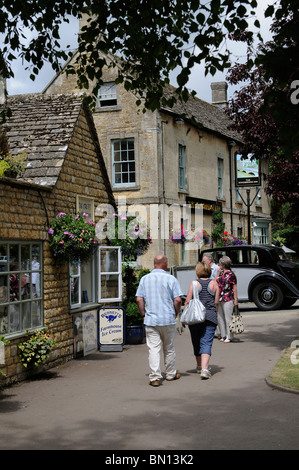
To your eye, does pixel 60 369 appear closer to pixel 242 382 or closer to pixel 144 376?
pixel 144 376

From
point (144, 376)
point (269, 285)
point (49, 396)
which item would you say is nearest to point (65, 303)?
point (144, 376)

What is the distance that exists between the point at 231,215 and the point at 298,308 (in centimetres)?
1352

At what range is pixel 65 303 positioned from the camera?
39.4ft

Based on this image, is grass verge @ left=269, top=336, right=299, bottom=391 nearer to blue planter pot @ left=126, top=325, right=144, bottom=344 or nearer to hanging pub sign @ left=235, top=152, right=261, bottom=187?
blue planter pot @ left=126, top=325, right=144, bottom=344

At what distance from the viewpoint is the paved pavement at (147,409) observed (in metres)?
6.25

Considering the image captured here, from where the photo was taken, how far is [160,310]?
9508mm

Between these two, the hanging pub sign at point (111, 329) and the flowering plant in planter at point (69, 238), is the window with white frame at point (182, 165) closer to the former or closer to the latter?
the hanging pub sign at point (111, 329)

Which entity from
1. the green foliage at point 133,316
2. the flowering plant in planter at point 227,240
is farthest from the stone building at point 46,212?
the flowering plant in planter at point 227,240

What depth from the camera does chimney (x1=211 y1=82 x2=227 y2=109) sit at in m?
39.7

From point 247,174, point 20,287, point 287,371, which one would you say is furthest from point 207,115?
point 287,371

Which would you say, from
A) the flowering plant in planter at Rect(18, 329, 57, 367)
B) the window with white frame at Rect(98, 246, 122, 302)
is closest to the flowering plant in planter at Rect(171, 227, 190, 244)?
the window with white frame at Rect(98, 246, 122, 302)

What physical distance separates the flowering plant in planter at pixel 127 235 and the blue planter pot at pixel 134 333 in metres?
1.62

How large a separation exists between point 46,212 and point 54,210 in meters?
0.37

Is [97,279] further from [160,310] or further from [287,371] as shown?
[287,371]
